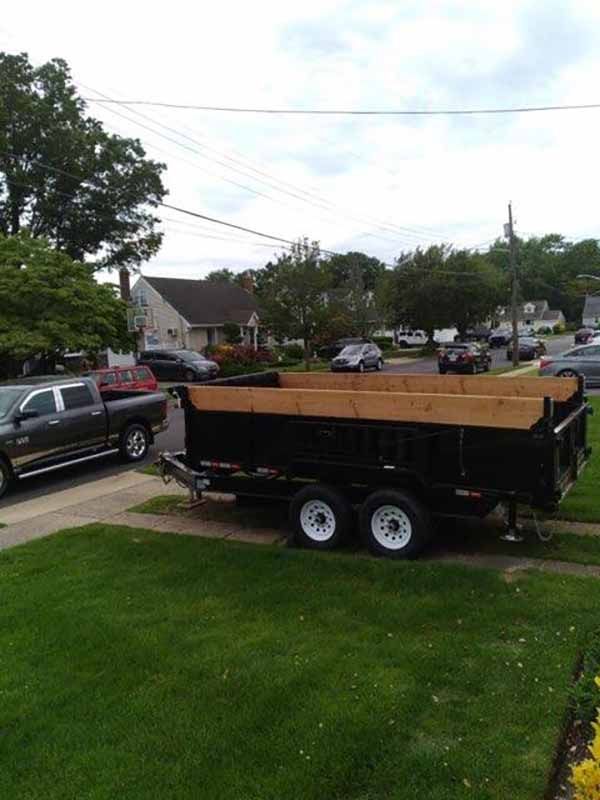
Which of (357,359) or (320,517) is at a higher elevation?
(320,517)

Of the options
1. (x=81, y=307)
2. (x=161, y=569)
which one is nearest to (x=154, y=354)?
(x=81, y=307)

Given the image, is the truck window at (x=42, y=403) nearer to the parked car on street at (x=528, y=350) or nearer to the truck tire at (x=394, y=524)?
the truck tire at (x=394, y=524)

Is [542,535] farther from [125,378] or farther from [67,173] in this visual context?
[67,173]

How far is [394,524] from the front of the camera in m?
6.84

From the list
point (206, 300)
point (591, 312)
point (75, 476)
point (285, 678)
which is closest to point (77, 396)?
point (75, 476)

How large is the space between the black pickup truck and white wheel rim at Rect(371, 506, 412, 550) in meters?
6.66

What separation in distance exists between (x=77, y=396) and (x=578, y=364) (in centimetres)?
1849

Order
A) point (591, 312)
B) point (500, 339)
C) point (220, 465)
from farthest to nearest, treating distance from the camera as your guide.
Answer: point (591, 312)
point (500, 339)
point (220, 465)

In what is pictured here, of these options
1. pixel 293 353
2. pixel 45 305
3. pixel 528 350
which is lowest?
pixel 528 350

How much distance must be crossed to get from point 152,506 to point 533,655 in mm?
6015

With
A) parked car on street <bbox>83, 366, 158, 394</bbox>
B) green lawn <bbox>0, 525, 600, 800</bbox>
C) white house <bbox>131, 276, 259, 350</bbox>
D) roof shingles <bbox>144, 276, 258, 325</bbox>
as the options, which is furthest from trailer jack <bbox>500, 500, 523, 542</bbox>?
roof shingles <bbox>144, 276, 258, 325</bbox>

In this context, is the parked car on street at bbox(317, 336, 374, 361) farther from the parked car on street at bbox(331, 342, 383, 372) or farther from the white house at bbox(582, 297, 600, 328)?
the white house at bbox(582, 297, 600, 328)

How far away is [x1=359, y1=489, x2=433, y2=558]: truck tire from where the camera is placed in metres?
6.64

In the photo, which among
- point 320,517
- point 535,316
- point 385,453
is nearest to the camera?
point 385,453
